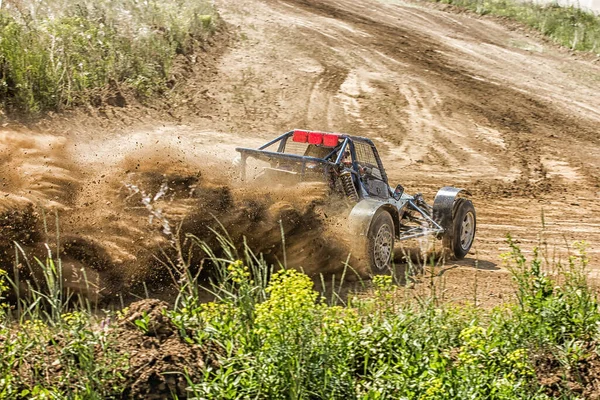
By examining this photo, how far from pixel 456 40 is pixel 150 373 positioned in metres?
20.7

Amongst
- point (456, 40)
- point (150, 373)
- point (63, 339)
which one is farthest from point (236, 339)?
point (456, 40)

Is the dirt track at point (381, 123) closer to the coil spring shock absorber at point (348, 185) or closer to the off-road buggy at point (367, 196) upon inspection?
the off-road buggy at point (367, 196)

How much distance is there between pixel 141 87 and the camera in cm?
1697

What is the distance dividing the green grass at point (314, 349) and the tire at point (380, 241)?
95.4 inches

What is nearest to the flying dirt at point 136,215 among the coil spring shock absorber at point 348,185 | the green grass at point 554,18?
the coil spring shock absorber at point 348,185

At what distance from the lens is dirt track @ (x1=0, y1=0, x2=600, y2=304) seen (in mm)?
8227

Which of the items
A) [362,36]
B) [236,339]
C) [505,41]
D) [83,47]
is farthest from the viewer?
[505,41]

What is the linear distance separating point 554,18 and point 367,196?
19505 mm

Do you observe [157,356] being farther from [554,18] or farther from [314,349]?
[554,18]

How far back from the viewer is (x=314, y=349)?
5.15m

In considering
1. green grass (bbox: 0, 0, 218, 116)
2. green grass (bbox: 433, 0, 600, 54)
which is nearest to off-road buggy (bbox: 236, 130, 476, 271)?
green grass (bbox: 0, 0, 218, 116)

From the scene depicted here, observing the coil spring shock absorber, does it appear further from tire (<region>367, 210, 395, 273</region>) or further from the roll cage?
tire (<region>367, 210, 395, 273</region>)

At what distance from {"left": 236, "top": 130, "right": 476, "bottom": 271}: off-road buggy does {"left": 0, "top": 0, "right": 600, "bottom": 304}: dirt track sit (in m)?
0.45

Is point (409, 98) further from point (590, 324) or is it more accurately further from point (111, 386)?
point (111, 386)
